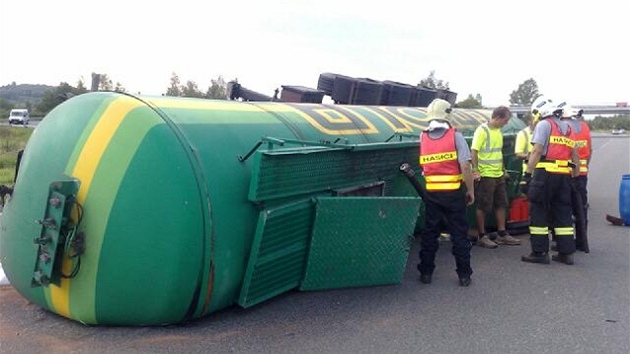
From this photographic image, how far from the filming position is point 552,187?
7176 millimetres

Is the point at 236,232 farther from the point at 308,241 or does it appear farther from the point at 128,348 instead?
the point at 128,348

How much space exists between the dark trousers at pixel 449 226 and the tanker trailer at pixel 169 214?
2.83 feet

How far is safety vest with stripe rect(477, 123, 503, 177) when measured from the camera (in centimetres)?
780

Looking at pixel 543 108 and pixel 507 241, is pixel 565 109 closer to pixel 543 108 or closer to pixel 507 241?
pixel 543 108

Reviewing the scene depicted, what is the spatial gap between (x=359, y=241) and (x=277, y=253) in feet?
2.85

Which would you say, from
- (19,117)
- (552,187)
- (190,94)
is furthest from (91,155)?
(19,117)

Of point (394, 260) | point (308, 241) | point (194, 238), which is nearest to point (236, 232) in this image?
point (194, 238)

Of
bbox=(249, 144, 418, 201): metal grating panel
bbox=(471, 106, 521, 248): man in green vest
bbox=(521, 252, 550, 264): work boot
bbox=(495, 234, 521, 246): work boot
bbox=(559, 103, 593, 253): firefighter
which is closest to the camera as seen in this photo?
bbox=(249, 144, 418, 201): metal grating panel

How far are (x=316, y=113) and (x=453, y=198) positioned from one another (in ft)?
5.46

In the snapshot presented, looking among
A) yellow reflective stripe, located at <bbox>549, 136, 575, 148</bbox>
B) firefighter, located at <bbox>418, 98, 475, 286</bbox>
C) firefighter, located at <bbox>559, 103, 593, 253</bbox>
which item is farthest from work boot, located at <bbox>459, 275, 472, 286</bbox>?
firefighter, located at <bbox>559, 103, 593, 253</bbox>

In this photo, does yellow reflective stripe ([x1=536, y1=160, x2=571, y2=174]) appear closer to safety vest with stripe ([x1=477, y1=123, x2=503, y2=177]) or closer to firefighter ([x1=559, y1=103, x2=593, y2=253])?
firefighter ([x1=559, y1=103, x2=593, y2=253])

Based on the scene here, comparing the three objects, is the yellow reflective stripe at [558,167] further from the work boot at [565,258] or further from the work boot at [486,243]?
the work boot at [486,243]

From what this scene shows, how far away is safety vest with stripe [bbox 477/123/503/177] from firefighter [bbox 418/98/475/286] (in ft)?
6.15

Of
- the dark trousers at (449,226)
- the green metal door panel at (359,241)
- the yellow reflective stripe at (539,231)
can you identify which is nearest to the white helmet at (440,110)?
the dark trousers at (449,226)
